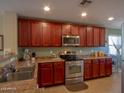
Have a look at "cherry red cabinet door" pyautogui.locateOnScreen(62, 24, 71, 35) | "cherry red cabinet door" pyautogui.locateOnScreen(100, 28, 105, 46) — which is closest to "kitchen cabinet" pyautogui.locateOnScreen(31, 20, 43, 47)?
"cherry red cabinet door" pyautogui.locateOnScreen(62, 24, 71, 35)

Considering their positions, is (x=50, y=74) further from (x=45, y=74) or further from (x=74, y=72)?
(x=74, y=72)

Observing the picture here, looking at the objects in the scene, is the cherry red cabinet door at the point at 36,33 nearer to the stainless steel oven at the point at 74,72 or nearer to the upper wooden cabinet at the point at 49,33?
the upper wooden cabinet at the point at 49,33

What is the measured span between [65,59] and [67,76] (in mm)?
626

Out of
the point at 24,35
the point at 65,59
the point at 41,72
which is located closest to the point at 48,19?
the point at 24,35

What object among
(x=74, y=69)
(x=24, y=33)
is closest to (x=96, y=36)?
(x=74, y=69)

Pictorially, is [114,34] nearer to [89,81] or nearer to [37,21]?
[89,81]

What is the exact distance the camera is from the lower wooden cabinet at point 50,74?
3.93 metres

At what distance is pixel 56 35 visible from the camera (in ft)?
15.0

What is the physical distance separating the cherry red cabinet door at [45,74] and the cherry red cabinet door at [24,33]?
969 mm

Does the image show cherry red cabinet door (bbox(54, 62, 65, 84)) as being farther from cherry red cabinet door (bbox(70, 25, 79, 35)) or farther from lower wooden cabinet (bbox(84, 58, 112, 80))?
cherry red cabinet door (bbox(70, 25, 79, 35))

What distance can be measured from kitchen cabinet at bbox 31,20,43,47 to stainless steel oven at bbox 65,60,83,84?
4.26ft

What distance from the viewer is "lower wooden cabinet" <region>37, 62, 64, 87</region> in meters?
3.93

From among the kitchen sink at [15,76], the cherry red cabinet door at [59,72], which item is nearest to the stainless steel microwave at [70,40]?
the cherry red cabinet door at [59,72]

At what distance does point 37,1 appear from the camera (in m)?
2.71
